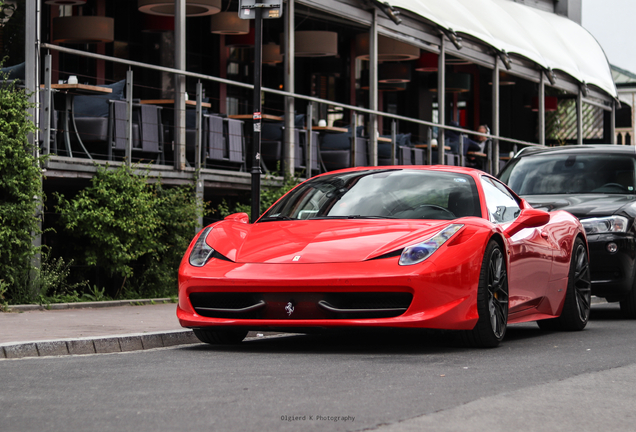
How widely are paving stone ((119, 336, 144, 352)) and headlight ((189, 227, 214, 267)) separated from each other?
95cm

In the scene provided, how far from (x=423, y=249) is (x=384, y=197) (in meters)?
1.08

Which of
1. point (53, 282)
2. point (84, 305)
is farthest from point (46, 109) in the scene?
point (84, 305)

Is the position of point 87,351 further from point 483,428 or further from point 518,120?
point 518,120

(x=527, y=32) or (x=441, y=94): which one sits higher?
(x=527, y=32)

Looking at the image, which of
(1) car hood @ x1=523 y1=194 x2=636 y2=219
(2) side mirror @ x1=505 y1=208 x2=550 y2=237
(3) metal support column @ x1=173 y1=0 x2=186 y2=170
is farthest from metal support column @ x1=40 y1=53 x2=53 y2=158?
(2) side mirror @ x1=505 y1=208 x2=550 y2=237

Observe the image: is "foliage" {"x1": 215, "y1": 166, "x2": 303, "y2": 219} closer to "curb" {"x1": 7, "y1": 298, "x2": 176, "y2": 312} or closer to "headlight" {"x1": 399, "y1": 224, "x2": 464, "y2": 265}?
"curb" {"x1": 7, "y1": 298, "x2": 176, "y2": 312}

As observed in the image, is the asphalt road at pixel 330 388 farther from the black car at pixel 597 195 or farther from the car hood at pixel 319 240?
the black car at pixel 597 195

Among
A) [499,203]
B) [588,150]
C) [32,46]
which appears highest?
[32,46]

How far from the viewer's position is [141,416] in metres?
4.68

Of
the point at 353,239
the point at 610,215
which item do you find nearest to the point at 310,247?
the point at 353,239

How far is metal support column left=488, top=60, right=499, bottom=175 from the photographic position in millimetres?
22984

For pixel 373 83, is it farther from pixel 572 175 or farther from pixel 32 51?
pixel 32 51

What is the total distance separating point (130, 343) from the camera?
7969mm

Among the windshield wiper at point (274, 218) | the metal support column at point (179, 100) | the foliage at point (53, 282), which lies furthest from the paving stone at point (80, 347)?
the metal support column at point (179, 100)
